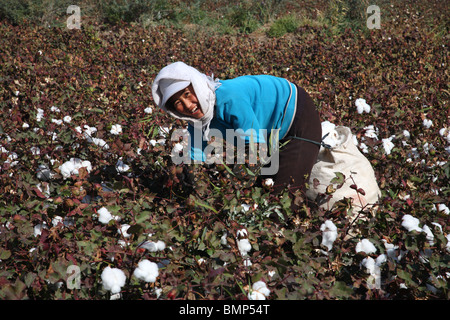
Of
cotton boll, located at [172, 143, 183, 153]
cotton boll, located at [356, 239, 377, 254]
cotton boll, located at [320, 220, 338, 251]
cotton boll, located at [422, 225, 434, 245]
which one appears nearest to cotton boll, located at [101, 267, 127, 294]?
cotton boll, located at [320, 220, 338, 251]

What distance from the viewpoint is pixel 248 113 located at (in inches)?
86.6

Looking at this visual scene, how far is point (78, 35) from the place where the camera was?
6.00m

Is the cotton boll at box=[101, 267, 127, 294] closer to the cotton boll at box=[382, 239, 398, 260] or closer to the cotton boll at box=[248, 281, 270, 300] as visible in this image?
the cotton boll at box=[248, 281, 270, 300]

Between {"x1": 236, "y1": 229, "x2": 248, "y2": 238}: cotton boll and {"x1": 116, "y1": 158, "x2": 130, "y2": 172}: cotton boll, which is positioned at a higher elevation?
{"x1": 236, "y1": 229, "x2": 248, "y2": 238}: cotton boll

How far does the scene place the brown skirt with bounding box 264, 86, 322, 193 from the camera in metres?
2.37

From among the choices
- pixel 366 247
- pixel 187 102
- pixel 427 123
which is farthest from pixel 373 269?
pixel 427 123

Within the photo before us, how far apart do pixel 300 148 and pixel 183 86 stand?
2.66ft

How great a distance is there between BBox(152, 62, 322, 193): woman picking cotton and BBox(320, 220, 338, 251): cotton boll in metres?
0.47

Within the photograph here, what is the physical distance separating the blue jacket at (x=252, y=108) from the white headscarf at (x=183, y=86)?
9 centimetres

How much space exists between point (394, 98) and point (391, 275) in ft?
7.18

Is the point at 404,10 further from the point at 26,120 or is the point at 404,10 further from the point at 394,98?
the point at 26,120

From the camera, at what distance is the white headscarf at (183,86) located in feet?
6.86

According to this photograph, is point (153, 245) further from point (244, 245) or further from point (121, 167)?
point (121, 167)
